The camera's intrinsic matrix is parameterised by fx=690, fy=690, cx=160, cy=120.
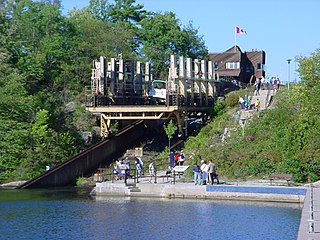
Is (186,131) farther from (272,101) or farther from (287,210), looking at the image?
(287,210)

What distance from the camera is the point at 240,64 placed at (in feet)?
260

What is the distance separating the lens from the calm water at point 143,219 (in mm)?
23828

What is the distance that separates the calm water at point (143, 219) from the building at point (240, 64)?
46401 millimetres

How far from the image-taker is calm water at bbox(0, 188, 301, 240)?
23.8 m

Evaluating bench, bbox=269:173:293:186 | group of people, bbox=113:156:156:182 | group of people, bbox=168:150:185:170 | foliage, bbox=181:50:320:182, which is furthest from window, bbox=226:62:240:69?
bench, bbox=269:173:293:186

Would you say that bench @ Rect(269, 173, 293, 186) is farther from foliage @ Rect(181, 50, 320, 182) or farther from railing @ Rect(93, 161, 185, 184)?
railing @ Rect(93, 161, 185, 184)

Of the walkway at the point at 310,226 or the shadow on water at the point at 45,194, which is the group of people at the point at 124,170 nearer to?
the shadow on water at the point at 45,194

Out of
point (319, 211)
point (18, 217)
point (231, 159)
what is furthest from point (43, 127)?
point (319, 211)

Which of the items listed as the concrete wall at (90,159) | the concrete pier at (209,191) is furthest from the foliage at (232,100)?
the concrete pier at (209,191)

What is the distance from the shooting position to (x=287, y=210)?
29.0m

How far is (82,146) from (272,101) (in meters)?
14.5

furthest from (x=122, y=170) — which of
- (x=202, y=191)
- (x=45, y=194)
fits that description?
(x=202, y=191)

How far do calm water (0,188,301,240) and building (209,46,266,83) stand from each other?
46.4m

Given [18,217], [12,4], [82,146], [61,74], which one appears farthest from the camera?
[12,4]
